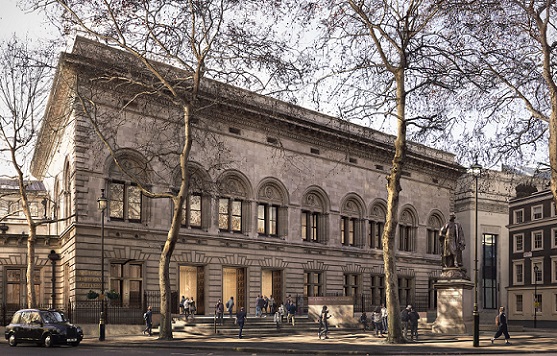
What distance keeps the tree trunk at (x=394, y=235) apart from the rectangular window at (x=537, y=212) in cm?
4999

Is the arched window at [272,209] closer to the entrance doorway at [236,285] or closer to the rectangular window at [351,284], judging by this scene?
the entrance doorway at [236,285]

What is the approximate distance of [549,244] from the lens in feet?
236

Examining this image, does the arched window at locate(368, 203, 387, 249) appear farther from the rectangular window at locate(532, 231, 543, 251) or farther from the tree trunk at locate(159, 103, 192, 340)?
the tree trunk at locate(159, 103, 192, 340)

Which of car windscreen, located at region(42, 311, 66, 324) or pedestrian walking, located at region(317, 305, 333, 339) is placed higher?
car windscreen, located at region(42, 311, 66, 324)

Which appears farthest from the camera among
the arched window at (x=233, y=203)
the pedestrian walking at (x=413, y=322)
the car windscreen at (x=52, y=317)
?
the arched window at (x=233, y=203)

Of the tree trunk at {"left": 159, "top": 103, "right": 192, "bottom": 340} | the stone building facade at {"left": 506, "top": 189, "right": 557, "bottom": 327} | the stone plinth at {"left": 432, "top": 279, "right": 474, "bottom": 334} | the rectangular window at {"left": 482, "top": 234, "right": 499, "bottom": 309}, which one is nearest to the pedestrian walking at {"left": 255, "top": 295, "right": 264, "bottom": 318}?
the stone plinth at {"left": 432, "top": 279, "right": 474, "bottom": 334}

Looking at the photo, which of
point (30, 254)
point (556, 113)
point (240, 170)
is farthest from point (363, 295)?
point (556, 113)

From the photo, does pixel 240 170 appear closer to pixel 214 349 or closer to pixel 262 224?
pixel 262 224

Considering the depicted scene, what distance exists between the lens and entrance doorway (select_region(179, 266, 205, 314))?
44.1 m

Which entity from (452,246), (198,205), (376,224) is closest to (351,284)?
A: (376,224)

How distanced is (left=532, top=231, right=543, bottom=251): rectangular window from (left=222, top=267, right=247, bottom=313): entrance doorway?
127ft

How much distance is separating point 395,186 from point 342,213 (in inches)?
1034

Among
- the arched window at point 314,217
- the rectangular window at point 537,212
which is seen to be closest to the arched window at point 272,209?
the arched window at point 314,217

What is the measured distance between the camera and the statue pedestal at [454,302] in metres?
33.0
